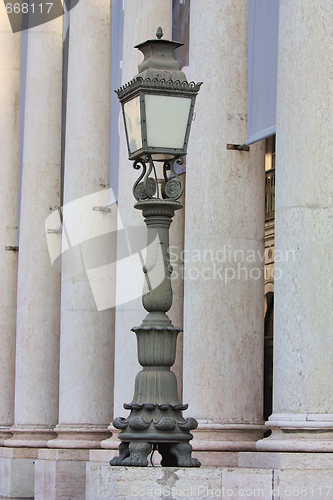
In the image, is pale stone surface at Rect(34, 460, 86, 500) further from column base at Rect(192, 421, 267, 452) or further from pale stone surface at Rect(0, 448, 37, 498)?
column base at Rect(192, 421, 267, 452)

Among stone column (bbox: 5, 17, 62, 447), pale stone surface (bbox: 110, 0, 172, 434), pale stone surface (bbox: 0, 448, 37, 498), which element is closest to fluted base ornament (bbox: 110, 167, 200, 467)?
pale stone surface (bbox: 110, 0, 172, 434)

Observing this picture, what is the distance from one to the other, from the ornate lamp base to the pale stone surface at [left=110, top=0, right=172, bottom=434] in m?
13.0

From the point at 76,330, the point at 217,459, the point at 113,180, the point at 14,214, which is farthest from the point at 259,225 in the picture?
the point at 14,214

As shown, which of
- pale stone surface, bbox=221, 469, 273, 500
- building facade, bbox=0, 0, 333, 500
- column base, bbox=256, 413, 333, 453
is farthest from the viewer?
building facade, bbox=0, 0, 333, 500

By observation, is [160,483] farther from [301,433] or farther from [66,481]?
[66,481]

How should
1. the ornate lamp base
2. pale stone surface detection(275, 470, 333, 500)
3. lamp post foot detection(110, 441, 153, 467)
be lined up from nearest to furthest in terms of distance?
lamp post foot detection(110, 441, 153, 467), the ornate lamp base, pale stone surface detection(275, 470, 333, 500)

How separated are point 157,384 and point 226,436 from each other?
30.1 feet

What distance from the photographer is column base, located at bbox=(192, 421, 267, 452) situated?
25.2 m

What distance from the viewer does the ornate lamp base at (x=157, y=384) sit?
651 inches

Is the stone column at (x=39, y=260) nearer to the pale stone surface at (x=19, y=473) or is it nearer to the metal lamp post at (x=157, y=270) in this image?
the pale stone surface at (x=19, y=473)

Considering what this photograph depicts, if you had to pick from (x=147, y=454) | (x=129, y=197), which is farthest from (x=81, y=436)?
(x=147, y=454)

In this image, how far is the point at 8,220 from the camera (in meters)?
48.3

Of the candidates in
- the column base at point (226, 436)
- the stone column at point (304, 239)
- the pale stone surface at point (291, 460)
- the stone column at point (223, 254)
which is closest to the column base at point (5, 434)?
the stone column at point (223, 254)

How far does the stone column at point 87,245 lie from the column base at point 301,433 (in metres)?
17.2
